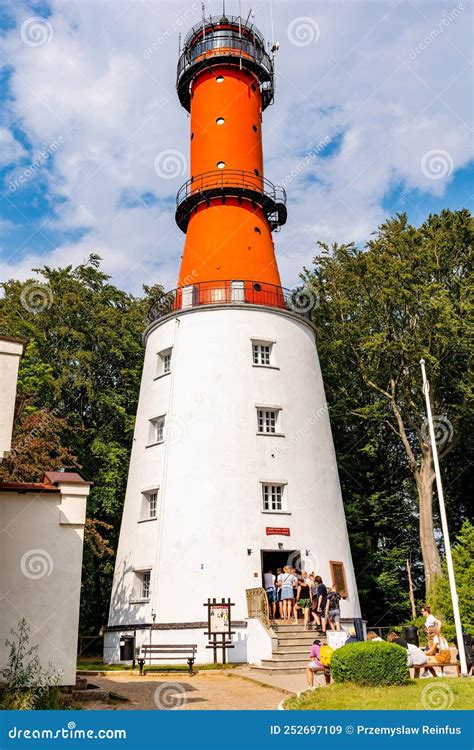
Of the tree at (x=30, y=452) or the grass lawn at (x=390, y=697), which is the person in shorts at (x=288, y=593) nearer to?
the grass lawn at (x=390, y=697)

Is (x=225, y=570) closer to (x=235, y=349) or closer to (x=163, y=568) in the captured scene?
(x=163, y=568)

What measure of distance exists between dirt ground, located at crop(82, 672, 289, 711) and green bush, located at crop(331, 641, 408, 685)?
1.43m

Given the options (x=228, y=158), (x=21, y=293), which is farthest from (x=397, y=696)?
(x=21, y=293)

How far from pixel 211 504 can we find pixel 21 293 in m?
19.6

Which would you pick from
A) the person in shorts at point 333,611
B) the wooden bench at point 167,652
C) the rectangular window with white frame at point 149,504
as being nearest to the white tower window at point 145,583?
the rectangular window with white frame at point 149,504

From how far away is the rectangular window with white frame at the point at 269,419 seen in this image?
24984 mm

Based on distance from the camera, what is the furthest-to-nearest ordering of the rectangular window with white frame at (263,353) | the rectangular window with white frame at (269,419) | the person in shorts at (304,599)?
the rectangular window with white frame at (263,353) → the rectangular window with white frame at (269,419) → the person in shorts at (304,599)

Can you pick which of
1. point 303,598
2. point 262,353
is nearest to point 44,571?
point 303,598

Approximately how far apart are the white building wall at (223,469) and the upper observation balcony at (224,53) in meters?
13.3

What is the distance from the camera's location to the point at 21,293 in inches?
1433

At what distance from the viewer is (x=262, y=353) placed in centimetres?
2641

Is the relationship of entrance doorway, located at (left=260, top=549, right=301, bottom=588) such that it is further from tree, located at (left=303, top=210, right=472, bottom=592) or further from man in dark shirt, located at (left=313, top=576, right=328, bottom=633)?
tree, located at (left=303, top=210, right=472, bottom=592)

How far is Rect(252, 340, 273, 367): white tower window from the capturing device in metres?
26.1

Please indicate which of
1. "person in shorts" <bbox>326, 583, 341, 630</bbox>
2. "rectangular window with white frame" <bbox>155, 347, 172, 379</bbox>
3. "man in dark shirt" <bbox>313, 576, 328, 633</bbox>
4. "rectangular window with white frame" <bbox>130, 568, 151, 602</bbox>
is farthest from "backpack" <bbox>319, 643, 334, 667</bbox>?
"rectangular window with white frame" <bbox>155, 347, 172, 379</bbox>
